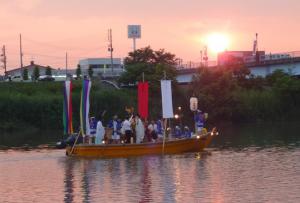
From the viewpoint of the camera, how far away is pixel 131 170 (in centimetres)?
3050

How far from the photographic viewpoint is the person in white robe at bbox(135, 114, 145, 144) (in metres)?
38.1

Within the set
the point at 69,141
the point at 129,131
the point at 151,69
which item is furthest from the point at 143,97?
the point at 151,69

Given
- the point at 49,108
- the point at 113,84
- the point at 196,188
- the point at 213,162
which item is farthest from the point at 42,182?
the point at 113,84

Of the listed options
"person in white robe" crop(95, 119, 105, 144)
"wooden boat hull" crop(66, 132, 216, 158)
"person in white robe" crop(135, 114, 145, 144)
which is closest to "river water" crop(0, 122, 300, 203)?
"wooden boat hull" crop(66, 132, 216, 158)

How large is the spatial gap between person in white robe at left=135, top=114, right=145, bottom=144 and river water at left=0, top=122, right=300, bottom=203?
2.57 meters

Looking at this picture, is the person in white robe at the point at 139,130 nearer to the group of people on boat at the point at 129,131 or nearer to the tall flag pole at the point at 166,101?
the group of people on boat at the point at 129,131

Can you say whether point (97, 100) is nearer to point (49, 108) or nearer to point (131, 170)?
point (49, 108)

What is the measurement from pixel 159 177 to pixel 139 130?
10907mm

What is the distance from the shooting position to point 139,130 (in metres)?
38.4

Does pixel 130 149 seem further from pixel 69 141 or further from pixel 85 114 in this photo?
pixel 69 141

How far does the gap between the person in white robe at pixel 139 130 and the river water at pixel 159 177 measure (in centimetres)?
257

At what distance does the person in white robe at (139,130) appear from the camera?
38094 millimetres

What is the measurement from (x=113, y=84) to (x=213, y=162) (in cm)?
6649

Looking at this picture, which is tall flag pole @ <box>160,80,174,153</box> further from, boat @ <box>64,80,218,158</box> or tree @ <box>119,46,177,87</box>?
tree @ <box>119,46,177,87</box>
